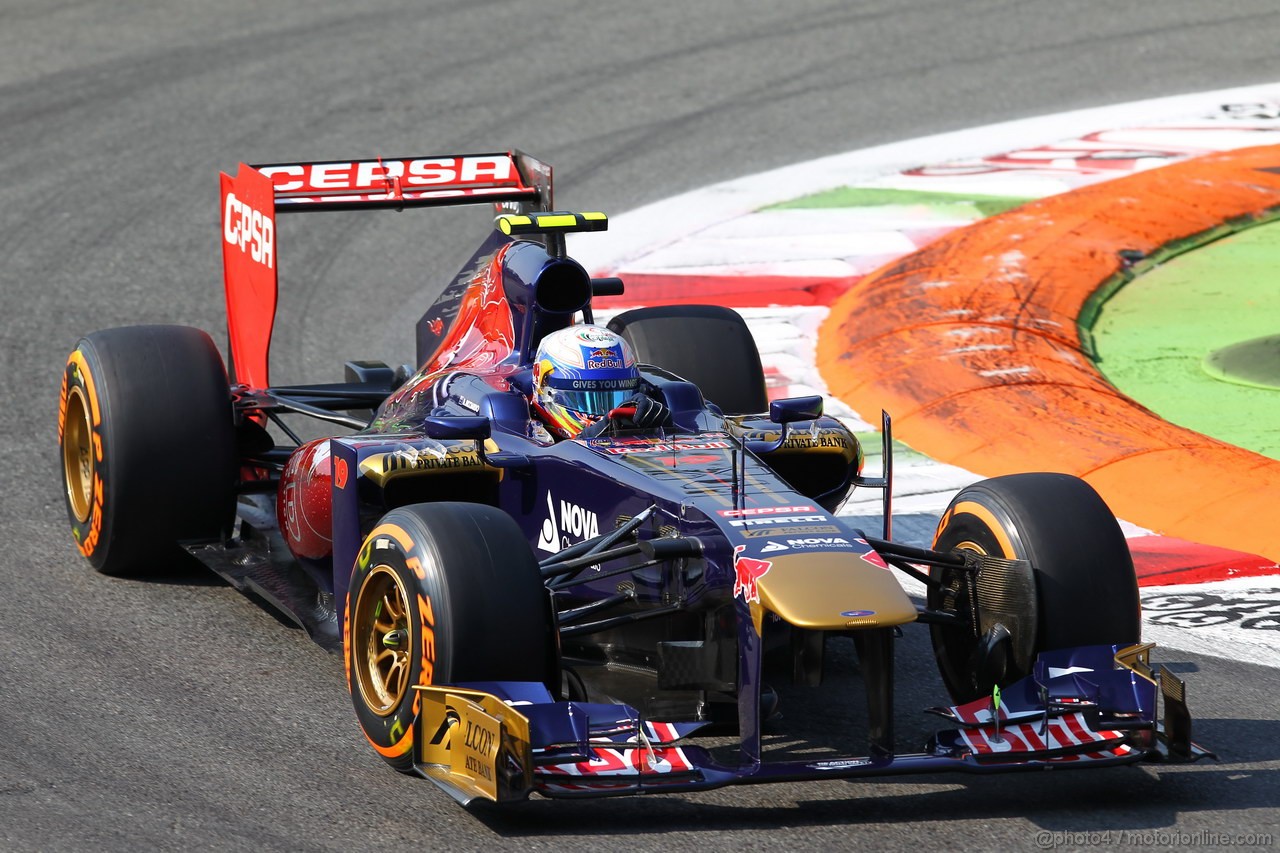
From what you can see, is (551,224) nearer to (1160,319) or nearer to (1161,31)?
(1160,319)

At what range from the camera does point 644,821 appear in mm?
6008

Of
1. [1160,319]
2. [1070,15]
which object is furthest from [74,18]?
[1160,319]

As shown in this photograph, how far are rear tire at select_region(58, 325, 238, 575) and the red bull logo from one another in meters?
3.15

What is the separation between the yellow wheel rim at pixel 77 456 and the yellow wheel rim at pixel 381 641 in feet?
9.02

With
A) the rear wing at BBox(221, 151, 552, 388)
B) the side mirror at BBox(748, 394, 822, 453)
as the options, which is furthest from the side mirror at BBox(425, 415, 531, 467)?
the rear wing at BBox(221, 151, 552, 388)

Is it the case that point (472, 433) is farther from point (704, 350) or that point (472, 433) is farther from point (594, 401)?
point (704, 350)

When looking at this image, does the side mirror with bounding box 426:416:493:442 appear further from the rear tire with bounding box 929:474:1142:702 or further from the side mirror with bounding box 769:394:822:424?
the rear tire with bounding box 929:474:1142:702

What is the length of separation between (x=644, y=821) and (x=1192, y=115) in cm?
1266

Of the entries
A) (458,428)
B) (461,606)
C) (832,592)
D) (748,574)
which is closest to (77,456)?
(458,428)

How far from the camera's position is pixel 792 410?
7.59 meters

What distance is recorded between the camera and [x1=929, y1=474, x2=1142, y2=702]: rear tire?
646 centimetres

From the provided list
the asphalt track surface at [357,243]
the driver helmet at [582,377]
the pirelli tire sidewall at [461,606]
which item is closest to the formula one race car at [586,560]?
the pirelli tire sidewall at [461,606]

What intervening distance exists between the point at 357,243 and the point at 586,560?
8.67 m

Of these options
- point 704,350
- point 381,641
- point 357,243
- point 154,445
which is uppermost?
point 357,243
